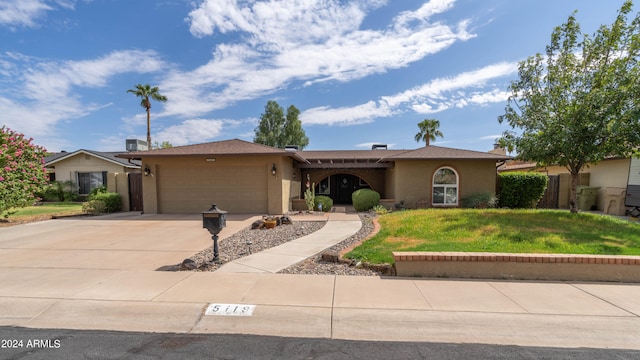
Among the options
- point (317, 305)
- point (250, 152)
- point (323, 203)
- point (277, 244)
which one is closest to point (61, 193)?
point (250, 152)

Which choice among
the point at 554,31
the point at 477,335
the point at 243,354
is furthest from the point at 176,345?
the point at 554,31

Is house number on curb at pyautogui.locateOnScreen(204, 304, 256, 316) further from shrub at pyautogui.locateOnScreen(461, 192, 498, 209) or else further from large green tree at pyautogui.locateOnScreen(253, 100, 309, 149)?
large green tree at pyautogui.locateOnScreen(253, 100, 309, 149)

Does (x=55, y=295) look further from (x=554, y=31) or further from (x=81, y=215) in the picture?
(x=554, y=31)

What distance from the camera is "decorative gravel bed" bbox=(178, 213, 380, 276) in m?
5.15

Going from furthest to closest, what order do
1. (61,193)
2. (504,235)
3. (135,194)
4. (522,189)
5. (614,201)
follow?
1. (61,193)
2. (135,194)
3. (522,189)
4. (614,201)
5. (504,235)

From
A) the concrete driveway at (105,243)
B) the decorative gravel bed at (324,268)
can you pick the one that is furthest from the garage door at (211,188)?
the decorative gravel bed at (324,268)

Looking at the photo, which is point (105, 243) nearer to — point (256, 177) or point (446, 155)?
point (256, 177)

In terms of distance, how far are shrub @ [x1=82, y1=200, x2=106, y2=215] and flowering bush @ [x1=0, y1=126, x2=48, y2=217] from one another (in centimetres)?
185

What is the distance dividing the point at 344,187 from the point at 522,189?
9.92m

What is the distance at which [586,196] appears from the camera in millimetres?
13836

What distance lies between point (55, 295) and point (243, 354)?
11.3 ft

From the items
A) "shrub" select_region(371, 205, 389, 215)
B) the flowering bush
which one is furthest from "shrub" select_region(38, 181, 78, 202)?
"shrub" select_region(371, 205, 389, 215)

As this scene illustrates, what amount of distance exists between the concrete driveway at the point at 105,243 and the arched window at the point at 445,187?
922 centimetres

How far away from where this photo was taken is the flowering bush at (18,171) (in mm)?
10789
